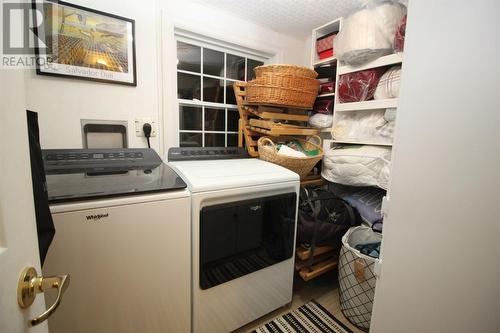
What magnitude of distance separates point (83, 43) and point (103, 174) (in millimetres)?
854

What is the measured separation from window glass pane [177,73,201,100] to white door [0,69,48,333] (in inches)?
61.9

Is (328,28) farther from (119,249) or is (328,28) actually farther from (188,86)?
(119,249)

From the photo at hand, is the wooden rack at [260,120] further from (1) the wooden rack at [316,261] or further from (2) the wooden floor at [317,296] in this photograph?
(2) the wooden floor at [317,296]

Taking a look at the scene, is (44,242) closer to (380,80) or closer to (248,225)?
(248,225)

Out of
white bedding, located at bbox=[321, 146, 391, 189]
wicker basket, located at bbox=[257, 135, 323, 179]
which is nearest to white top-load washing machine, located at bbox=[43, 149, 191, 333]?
wicker basket, located at bbox=[257, 135, 323, 179]

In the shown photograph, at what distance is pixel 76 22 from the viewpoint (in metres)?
1.38

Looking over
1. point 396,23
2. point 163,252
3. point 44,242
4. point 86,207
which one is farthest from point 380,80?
point 44,242

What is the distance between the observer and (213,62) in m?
2.06

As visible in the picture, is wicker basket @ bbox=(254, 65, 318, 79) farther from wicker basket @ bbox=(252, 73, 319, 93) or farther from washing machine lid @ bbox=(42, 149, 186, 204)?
washing machine lid @ bbox=(42, 149, 186, 204)

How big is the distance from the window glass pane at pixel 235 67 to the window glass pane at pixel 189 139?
2.09ft

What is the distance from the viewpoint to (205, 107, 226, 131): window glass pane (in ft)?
6.86

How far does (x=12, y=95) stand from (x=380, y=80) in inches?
74.5

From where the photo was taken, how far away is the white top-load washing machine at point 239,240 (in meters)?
1.20

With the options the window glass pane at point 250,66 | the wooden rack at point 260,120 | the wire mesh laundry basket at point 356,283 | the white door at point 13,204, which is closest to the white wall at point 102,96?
the wooden rack at point 260,120
